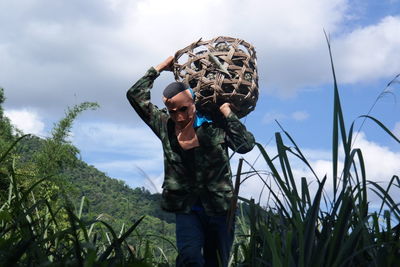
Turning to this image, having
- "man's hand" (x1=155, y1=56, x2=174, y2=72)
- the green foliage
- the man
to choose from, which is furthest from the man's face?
the green foliage

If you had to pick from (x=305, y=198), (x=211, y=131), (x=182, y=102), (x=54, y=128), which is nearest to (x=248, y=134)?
(x=211, y=131)

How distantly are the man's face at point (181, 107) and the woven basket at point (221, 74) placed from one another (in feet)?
0.47

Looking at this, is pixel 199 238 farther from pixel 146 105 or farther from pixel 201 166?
pixel 146 105

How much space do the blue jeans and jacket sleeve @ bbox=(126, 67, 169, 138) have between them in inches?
25.9

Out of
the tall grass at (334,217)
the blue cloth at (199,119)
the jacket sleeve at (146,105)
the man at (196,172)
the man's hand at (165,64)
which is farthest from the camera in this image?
the man's hand at (165,64)

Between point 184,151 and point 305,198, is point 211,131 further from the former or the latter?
point 305,198

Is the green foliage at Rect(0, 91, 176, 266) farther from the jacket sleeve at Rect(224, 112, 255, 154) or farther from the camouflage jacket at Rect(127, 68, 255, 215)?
the jacket sleeve at Rect(224, 112, 255, 154)

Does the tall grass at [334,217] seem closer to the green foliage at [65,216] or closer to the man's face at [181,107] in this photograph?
the green foliage at [65,216]

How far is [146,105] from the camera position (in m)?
4.75

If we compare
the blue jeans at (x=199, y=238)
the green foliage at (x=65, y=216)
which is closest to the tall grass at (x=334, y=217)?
the green foliage at (x=65, y=216)

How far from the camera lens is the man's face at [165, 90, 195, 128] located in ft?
14.4

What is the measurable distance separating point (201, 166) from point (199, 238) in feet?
1.59

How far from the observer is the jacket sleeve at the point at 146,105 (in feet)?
15.3

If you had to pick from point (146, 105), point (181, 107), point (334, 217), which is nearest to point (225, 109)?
point (181, 107)
